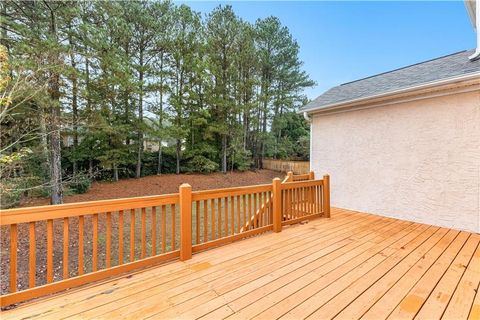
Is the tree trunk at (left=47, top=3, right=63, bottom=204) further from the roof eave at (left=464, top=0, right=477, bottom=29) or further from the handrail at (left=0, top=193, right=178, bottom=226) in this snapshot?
the roof eave at (left=464, top=0, right=477, bottom=29)

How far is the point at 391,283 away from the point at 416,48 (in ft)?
34.9

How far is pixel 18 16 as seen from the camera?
7336 millimetres

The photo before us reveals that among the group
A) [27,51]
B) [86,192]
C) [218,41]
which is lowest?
[86,192]

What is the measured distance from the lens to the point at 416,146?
15.6 feet

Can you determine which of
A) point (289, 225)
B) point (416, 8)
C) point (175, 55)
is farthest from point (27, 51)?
point (416, 8)

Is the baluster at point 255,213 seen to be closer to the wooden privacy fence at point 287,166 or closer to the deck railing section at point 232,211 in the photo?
the deck railing section at point 232,211

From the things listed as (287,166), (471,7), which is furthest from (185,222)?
(287,166)

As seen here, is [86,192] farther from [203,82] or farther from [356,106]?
[356,106]

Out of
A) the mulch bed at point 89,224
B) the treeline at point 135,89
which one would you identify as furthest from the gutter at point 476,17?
the treeline at point 135,89

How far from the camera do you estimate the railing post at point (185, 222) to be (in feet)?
9.45

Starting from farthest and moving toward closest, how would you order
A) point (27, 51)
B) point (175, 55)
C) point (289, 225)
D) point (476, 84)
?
point (175, 55), point (27, 51), point (289, 225), point (476, 84)

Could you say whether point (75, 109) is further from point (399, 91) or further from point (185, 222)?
point (399, 91)

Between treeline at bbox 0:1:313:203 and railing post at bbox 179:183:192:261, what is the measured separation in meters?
4.36

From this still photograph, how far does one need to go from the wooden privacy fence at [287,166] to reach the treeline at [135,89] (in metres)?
0.79
